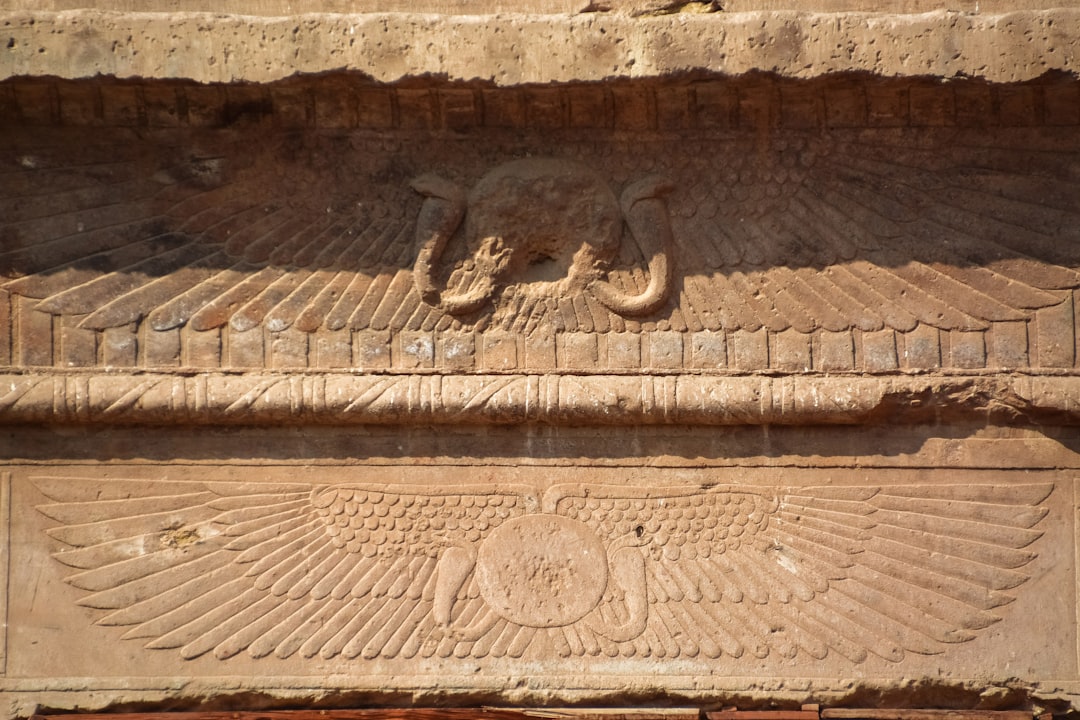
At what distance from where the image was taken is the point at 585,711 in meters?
4.44

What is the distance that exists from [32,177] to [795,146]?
2704 mm

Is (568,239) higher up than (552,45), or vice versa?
(552,45)

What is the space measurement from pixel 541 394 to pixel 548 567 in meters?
0.61

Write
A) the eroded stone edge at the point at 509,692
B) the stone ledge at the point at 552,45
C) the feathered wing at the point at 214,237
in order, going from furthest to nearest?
the feathered wing at the point at 214,237, the eroded stone edge at the point at 509,692, the stone ledge at the point at 552,45

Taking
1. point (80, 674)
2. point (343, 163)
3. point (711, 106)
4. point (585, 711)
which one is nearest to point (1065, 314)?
point (711, 106)

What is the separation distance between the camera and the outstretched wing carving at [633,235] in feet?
14.8

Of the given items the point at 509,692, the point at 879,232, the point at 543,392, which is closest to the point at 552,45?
the point at 543,392

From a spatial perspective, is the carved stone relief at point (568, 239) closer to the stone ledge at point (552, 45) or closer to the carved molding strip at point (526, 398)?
the carved molding strip at point (526, 398)

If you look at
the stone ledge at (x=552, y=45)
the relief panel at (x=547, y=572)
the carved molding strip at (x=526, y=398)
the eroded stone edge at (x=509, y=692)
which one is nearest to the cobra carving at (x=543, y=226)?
the carved molding strip at (x=526, y=398)

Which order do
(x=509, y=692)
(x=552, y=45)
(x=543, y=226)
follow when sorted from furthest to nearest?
(x=543, y=226), (x=509, y=692), (x=552, y=45)

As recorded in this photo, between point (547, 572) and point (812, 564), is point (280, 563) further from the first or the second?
point (812, 564)

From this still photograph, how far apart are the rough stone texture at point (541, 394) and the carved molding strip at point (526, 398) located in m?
0.01

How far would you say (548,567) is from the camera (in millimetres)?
4516

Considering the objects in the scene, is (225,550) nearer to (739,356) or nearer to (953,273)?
(739,356)
